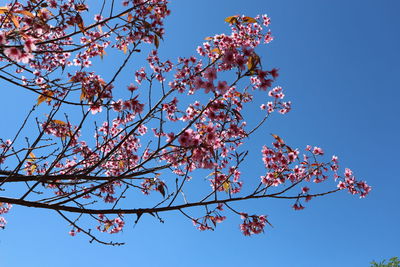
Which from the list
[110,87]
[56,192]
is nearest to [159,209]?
[110,87]

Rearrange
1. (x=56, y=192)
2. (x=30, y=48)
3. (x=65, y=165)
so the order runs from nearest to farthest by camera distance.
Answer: (x=30, y=48) < (x=56, y=192) < (x=65, y=165)

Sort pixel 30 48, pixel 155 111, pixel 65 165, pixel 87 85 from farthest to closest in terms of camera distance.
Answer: pixel 65 165, pixel 155 111, pixel 87 85, pixel 30 48

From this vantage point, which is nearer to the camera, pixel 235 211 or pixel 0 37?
pixel 0 37

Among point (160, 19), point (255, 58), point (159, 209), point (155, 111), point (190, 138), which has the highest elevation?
point (160, 19)

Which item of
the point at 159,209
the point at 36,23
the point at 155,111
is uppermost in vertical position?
the point at 36,23

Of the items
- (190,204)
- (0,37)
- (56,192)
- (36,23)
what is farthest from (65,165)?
(0,37)

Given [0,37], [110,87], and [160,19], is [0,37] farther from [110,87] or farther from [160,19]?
[160,19]

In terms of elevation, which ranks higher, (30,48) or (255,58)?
(255,58)

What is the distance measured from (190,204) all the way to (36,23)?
2.53m

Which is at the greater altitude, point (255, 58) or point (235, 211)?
point (255, 58)

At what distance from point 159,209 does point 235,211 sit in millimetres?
848

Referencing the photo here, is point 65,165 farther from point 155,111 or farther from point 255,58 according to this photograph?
point 255,58

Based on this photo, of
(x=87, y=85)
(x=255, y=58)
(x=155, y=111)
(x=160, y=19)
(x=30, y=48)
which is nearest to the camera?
(x=30, y=48)

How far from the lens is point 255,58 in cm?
282
